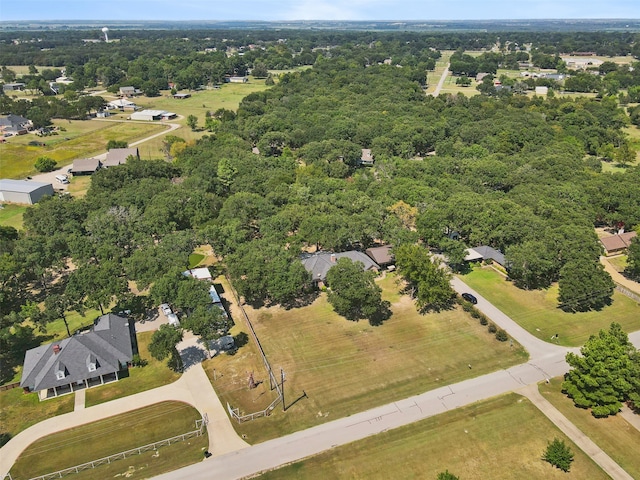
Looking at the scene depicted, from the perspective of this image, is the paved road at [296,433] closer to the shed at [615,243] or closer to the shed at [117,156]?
the shed at [615,243]

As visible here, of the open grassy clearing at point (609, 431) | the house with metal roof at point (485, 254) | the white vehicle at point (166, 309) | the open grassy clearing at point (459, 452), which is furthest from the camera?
the house with metal roof at point (485, 254)

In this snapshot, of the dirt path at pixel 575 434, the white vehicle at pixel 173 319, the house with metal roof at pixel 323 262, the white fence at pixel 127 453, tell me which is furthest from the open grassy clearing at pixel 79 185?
the dirt path at pixel 575 434

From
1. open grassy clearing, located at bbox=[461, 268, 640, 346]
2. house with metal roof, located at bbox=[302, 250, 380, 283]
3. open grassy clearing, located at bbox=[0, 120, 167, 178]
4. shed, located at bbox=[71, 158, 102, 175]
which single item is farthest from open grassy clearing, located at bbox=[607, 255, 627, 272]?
open grassy clearing, located at bbox=[0, 120, 167, 178]

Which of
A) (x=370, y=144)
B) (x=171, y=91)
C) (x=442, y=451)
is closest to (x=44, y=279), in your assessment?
(x=442, y=451)

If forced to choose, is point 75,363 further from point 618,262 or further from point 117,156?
point 117,156

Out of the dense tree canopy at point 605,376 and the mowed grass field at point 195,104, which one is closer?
the dense tree canopy at point 605,376

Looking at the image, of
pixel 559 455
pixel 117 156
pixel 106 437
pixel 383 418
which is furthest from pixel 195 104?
pixel 559 455
